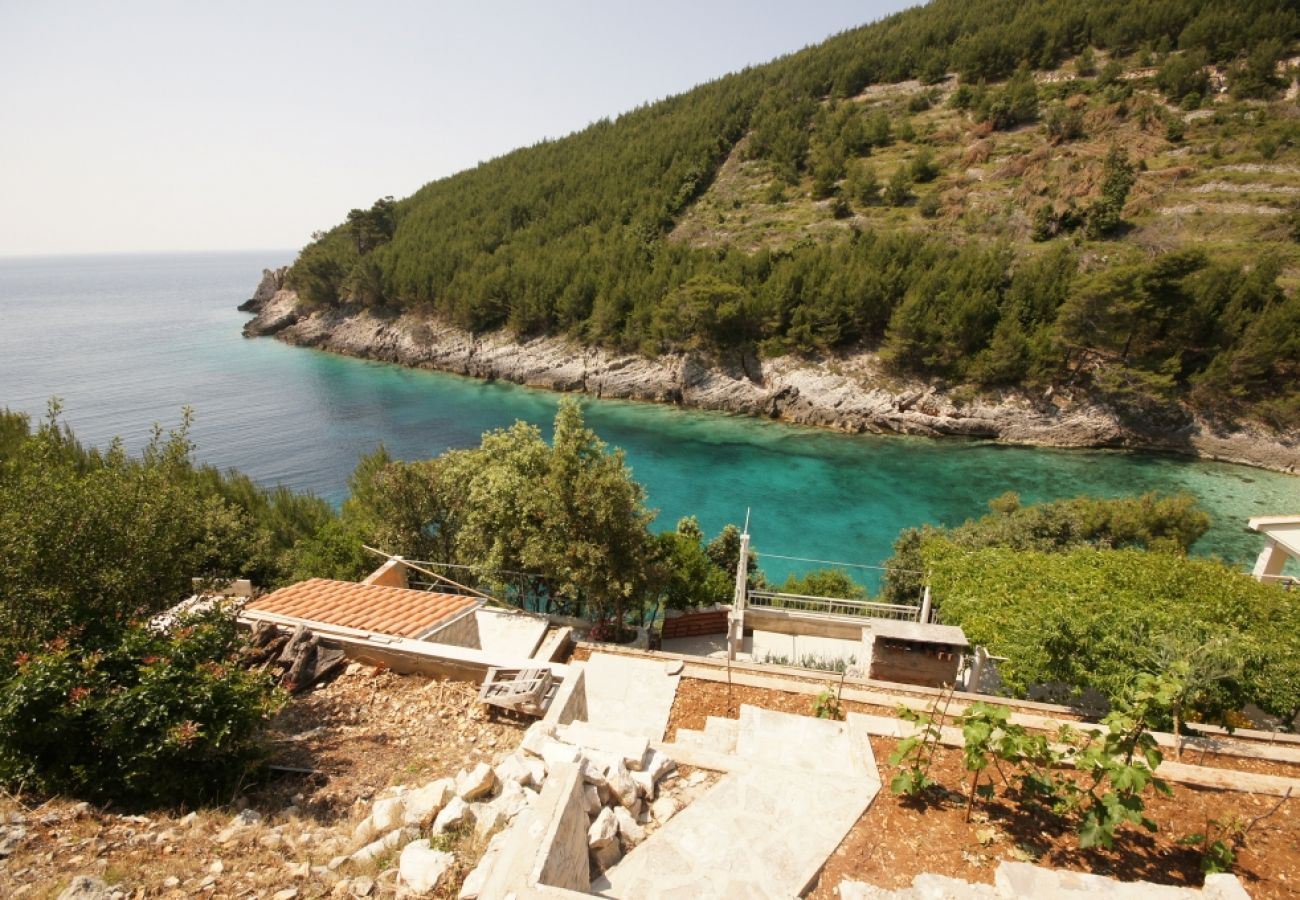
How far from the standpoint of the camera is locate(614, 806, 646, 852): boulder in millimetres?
5629

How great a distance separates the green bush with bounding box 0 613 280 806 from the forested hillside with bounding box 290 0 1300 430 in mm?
46770

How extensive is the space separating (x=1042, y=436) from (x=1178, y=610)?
3726 cm

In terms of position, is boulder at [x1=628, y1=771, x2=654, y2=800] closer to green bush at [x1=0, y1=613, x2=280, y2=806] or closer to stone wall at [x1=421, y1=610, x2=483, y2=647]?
green bush at [x1=0, y1=613, x2=280, y2=806]

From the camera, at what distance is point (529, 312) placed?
196 ft

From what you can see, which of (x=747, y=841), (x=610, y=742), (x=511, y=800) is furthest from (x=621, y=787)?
(x=747, y=841)

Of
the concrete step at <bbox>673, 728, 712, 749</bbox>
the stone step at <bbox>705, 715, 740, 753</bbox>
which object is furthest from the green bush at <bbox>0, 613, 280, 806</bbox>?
the stone step at <bbox>705, 715, 740, 753</bbox>

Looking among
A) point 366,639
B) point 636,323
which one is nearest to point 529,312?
point 636,323

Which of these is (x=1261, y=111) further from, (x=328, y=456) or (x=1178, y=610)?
(x=328, y=456)

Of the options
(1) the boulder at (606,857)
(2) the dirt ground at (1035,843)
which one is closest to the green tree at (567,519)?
(2) the dirt ground at (1035,843)

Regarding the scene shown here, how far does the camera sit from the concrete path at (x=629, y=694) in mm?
8945

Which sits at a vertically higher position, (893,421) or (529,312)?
(529,312)

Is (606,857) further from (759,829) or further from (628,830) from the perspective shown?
(759,829)

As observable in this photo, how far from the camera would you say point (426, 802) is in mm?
5805

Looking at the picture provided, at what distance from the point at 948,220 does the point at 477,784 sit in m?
64.6
